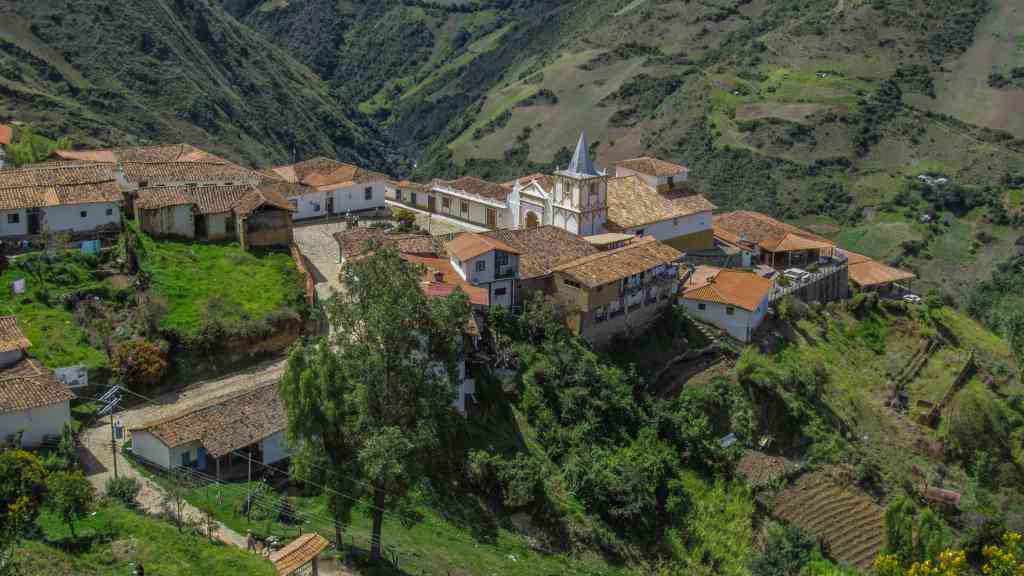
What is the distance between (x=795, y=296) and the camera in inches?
1861

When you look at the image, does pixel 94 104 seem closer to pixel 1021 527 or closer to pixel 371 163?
pixel 371 163

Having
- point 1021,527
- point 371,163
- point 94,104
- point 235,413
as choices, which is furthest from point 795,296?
point 371,163

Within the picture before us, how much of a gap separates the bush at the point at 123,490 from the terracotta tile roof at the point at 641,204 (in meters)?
25.5

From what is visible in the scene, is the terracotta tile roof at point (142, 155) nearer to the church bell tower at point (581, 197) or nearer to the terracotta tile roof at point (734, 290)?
the church bell tower at point (581, 197)

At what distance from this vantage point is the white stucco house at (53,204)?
37344 mm

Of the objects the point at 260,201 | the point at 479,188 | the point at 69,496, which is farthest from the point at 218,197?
the point at 69,496

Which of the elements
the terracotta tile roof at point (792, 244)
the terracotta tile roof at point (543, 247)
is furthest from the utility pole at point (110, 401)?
the terracotta tile roof at point (792, 244)

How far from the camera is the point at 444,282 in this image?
117 feet

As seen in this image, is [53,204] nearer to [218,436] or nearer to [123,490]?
[218,436]

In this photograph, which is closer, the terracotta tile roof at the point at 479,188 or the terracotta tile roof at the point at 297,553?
the terracotta tile roof at the point at 297,553

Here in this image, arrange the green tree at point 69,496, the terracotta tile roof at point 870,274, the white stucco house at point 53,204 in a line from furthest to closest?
the terracotta tile roof at point 870,274 < the white stucco house at point 53,204 < the green tree at point 69,496

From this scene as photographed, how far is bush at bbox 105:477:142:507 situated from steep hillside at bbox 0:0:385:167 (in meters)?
43.4

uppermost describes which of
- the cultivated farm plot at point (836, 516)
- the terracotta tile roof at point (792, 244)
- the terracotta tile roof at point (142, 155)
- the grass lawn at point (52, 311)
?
the terracotta tile roof at point (142, 155)

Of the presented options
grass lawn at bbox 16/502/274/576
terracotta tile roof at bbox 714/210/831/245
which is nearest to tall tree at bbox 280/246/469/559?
grass lawn at bbox 16/502/274/576
